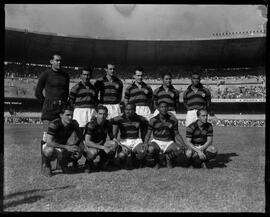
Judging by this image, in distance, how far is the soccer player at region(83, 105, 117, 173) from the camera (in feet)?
19.0

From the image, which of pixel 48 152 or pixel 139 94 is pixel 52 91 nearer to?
pixel 48 152

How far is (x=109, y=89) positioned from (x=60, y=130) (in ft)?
5.82

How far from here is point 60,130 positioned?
226 inches

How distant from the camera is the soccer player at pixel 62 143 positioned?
5.56 meters

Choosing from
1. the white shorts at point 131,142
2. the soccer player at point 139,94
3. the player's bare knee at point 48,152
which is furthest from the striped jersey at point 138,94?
the player's bare knee at point 48,152

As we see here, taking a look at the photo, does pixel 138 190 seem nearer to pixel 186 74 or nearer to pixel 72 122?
pixel 72 122

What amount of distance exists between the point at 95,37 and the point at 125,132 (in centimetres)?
2377

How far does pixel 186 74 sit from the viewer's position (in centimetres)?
3100

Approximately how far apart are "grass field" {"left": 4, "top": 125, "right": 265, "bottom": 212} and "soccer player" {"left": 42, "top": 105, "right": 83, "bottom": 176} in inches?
12.9

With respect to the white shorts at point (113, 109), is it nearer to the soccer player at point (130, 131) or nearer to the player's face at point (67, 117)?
the soccer player at point (130, 131)

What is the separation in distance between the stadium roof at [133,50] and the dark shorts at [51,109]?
2319cm

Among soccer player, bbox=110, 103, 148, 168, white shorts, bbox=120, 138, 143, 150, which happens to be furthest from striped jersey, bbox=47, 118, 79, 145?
white shorts, bbox=120, 138, 143, 150

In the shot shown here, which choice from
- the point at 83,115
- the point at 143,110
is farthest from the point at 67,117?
the point at 143,110
